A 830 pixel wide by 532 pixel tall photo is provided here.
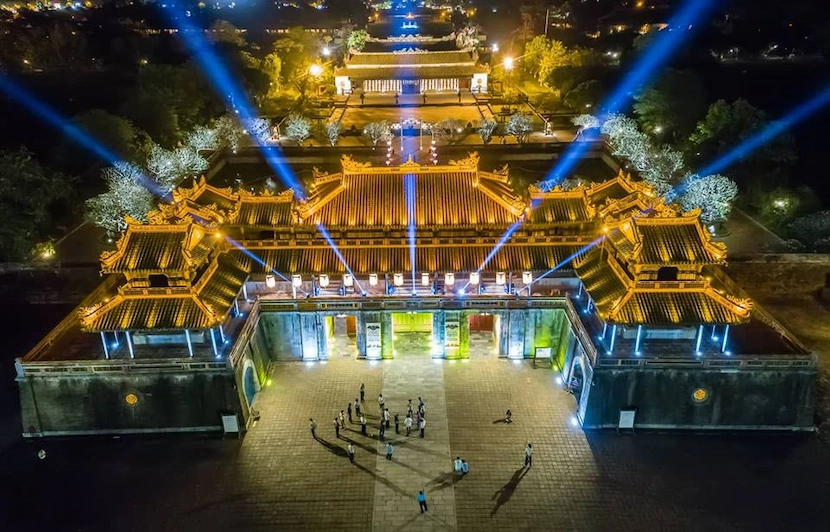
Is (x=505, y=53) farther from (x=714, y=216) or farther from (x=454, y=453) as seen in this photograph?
(x=454, y=453)

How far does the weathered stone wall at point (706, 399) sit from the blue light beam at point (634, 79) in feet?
80.0

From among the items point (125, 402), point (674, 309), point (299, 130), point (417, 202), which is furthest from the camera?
point (299, 130)

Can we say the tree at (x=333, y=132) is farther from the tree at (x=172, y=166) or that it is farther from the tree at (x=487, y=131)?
the tree at (x=487, y=131)

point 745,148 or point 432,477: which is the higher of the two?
point 745,148

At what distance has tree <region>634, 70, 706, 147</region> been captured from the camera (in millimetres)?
62156

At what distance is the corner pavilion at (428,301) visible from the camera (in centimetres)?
2708

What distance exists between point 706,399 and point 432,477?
1313 cm

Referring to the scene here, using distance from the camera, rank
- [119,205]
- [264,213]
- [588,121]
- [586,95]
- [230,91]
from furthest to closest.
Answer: [230,91]
[586,95]
[588,121]
[119,205]
[264,213]

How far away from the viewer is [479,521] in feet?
76.5

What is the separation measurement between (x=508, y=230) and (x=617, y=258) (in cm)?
607

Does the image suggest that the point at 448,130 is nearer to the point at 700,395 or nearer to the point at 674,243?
the point at 674,243

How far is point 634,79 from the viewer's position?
72562mm

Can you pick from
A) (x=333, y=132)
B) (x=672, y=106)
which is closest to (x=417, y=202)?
(x=333, y=132)

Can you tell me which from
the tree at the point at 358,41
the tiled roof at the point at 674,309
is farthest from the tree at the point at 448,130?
the tiled roof at the point at 674,309
